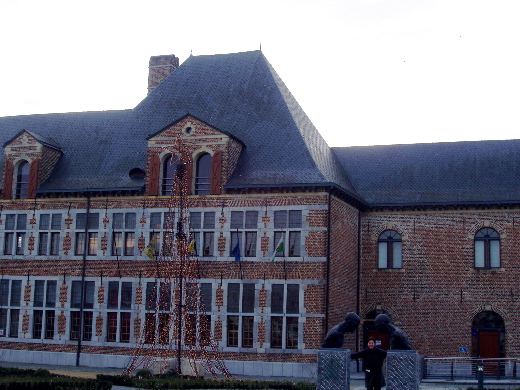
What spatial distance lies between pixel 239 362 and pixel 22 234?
11.3 m

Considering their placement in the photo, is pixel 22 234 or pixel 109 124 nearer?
pixel 22 234

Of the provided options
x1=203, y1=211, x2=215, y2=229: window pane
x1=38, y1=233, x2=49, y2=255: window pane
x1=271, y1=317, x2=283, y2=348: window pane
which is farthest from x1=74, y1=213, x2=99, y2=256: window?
x1=271, y1=317, x2=283, y2=348: window pane

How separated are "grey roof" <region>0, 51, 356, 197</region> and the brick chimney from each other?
8.58 feet

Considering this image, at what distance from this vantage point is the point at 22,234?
32.8 metres

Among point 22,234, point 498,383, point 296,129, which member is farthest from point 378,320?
point 22,234

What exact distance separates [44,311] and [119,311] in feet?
11.5

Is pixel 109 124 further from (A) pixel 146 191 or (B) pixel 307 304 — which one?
(B) pixel 307 304

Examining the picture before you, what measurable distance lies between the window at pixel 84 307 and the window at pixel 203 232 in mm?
4812

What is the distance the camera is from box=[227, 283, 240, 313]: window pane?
95.0 feet

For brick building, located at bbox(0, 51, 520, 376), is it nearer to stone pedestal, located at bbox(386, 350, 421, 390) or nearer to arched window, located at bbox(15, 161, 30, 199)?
arched window, located at bbox(15, 161, 30, 199)

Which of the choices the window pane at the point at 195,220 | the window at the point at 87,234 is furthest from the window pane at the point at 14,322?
the window pane at the point at 195,220

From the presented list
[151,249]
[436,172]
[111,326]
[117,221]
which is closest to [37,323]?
[111,326]

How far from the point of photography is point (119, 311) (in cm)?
3050

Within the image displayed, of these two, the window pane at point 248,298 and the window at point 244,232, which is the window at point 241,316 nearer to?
the window pane at point 248,298
